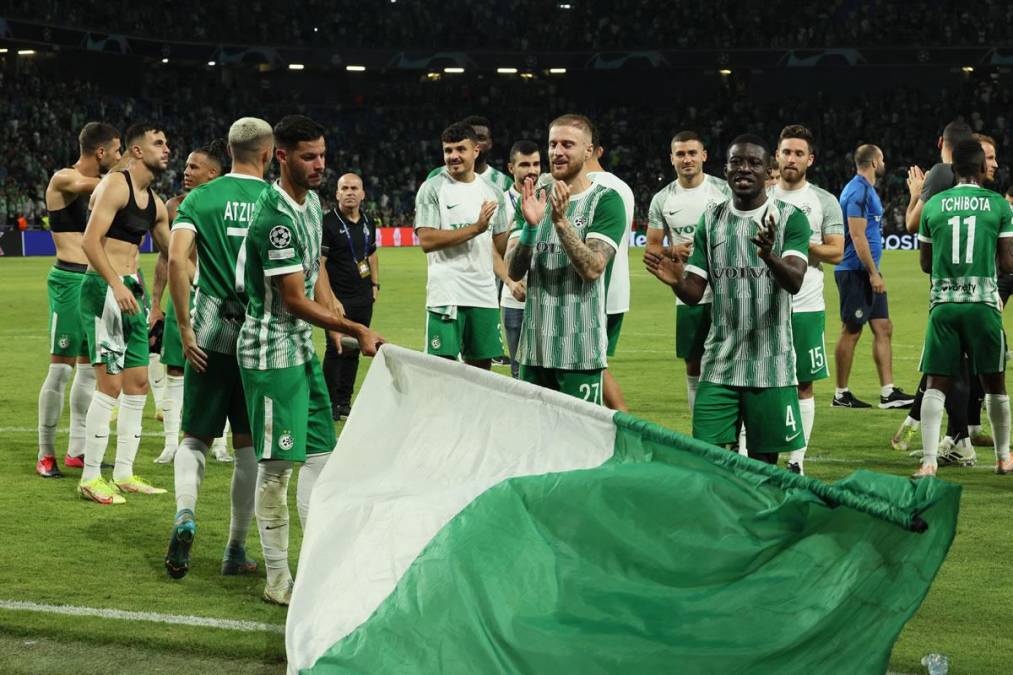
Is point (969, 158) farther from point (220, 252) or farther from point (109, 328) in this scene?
point (109, 328)

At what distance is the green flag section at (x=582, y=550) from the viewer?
363 cm

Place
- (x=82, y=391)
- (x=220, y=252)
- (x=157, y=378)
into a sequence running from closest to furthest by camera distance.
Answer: (x=220, y=252) < (x=82, y=391) < (x=157, y=378)

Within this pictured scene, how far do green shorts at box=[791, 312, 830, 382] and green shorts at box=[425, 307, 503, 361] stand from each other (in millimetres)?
2121

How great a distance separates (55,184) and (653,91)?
4872 cm

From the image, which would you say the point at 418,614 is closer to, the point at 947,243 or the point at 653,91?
the point at 947,243

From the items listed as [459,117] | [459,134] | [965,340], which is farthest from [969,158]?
[459,117]

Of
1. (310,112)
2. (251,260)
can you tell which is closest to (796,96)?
(310,112)

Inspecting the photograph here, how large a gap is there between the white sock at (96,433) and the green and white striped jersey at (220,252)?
1.98 m

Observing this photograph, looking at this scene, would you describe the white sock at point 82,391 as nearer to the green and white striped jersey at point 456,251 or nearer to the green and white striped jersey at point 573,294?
the green and white striped jersey at point 456,251

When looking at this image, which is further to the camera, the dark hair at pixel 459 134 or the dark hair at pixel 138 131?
the dark hair at pixel 459 134

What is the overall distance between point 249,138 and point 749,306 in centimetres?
244

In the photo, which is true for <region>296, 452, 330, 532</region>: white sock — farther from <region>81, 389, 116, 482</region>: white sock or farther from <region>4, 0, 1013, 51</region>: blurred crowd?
<region>4, 0, 1013, 51</region>: blurred crowd

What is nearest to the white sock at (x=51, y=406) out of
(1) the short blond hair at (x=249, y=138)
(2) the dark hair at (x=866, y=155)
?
(1) the short blond hair at (x=249, y=138)

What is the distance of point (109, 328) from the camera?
7.90 meters
